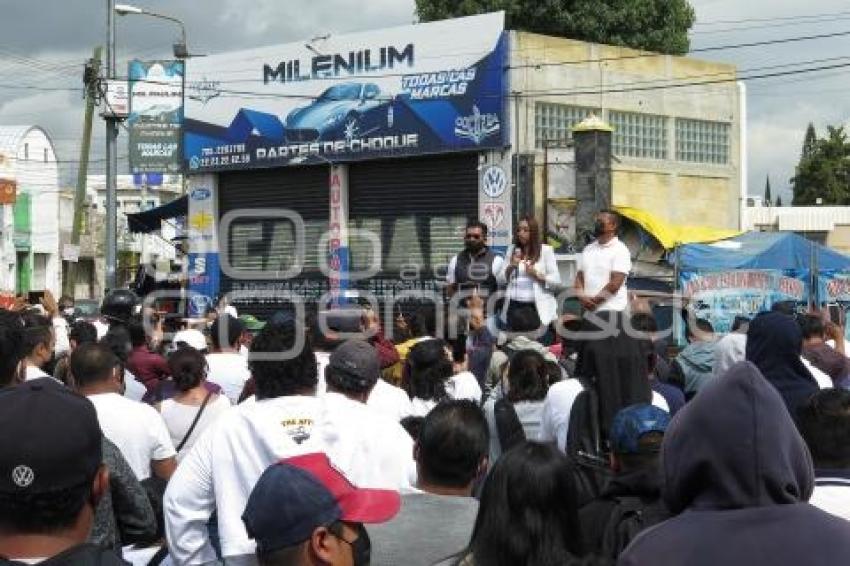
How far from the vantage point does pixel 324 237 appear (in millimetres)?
26188

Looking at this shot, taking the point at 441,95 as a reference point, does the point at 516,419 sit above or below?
below

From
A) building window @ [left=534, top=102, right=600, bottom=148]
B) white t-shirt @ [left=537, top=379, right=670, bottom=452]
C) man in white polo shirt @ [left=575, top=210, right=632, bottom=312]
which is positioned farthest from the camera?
building window @ [left=534, top=102, right=600, bottom=148]

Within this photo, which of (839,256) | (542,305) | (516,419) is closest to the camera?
(516,419)

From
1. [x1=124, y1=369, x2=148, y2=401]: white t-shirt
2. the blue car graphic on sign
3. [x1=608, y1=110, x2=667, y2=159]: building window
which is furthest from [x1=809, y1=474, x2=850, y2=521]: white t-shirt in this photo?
[x1=608, y1=110, x2=667, y2=159]: building window

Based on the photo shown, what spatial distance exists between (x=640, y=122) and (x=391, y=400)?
19430 millimetres

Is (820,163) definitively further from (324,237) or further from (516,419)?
(516,419)

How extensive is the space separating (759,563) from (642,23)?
36040 mm

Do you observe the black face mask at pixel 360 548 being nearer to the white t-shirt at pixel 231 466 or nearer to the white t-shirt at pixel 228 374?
the white t-shirt at pixel 231 466

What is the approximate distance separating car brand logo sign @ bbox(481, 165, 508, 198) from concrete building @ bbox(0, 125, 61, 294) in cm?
3580

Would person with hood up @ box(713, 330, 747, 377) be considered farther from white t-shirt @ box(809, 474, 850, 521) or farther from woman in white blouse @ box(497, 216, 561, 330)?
white t-shirt @ box(809, 474, 850, 521)

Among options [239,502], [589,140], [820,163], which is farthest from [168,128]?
[820,163]

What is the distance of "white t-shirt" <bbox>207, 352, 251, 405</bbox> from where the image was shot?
327 inches

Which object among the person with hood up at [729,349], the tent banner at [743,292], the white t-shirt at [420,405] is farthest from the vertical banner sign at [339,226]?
the white t-shirt at [420,405]

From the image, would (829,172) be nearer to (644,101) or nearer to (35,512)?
(644,101)
